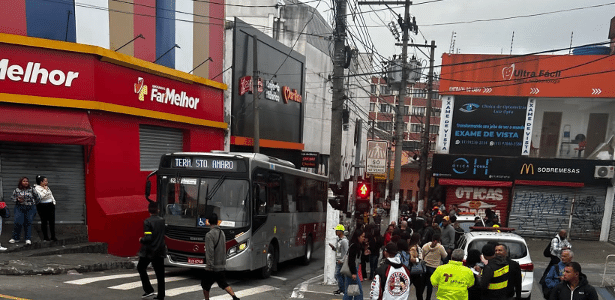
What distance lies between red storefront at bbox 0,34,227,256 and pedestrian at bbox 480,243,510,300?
10.8 meters

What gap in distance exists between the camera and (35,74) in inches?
527

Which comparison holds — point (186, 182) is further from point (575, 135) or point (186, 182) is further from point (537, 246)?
point (575, 135)

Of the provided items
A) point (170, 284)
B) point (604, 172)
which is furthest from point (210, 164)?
point (604, 172)

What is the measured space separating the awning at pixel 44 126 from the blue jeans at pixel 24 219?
5.75 ft

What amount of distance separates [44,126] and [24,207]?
89.1 inches

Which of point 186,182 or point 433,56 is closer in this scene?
point 186,182

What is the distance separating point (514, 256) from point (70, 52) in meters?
12.6

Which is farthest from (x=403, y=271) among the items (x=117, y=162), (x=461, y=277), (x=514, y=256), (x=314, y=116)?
(x=314, y=116)

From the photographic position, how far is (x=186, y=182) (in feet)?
39.4

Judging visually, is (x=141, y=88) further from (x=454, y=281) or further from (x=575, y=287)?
(x=575, y=287)

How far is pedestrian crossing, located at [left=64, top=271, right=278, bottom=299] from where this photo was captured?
10188mm

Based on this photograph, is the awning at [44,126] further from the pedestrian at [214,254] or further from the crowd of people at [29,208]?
the pedestrian at [214,254]

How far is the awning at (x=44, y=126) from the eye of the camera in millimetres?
12625

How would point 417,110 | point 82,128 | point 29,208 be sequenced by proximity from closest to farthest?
point 29,208 < point 82,128 < point 417,110
